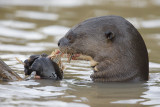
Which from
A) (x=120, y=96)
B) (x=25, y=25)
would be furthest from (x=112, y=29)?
(x=25, y=25)

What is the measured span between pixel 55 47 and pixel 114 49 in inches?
134

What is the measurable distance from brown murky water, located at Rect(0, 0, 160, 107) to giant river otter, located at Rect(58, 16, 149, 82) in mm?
182

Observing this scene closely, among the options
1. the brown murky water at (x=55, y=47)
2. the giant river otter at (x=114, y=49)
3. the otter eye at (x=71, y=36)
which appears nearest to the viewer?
the brown murky water at (x=55, y=47)

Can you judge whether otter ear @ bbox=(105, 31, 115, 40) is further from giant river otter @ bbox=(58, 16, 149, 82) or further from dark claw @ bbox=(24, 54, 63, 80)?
dark claw @ bbox=(24, 54, 63, 80)

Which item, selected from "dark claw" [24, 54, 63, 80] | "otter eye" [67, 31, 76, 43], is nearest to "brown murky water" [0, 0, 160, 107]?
"dark claw" [24, 54, 63, 80]

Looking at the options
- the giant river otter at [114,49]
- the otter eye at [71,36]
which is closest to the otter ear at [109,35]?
the giant river otter at [114,49]

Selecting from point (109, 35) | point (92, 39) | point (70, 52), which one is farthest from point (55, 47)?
point (109, 35)

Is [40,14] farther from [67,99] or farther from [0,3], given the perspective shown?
[67,99]

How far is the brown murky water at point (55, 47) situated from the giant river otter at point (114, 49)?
0.18 metres

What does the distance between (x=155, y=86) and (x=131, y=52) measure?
495 mm

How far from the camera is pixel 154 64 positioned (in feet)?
24.4

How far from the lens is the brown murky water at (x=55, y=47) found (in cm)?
464

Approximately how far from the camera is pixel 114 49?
5.74 meters

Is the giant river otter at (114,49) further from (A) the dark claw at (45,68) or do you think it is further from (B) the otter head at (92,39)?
(A) the dark claw at (45,68)
